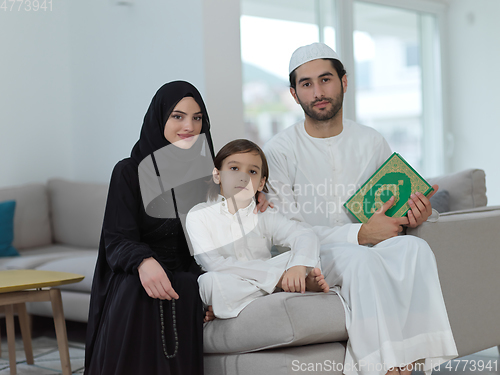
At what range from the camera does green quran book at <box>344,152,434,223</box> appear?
2104 mm

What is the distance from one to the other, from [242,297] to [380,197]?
75cm

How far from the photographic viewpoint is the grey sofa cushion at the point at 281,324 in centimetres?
169

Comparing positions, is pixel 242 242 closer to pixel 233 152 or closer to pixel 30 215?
pixel 233 152

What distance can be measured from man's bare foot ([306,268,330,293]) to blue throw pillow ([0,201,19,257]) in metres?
2.17

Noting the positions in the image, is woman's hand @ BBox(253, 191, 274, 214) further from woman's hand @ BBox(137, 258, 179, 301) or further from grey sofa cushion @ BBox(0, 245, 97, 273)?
grey sofa cushion @ BBox(0, 245, 97, 273)

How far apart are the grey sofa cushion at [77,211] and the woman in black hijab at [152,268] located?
149 centimetres

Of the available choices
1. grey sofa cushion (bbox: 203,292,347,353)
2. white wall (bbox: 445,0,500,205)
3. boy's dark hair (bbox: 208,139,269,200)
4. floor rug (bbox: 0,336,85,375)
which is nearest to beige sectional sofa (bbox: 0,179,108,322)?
floor rug (bbox: 0,336,85,375)

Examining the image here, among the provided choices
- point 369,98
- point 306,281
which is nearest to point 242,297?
point 306,281

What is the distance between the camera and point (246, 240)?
2.03m

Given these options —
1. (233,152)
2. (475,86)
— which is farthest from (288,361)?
(475,86)

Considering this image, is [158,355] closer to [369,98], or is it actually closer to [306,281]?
[306,281]

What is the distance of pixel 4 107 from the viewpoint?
3795 millimetres

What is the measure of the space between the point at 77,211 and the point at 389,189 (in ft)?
7.29

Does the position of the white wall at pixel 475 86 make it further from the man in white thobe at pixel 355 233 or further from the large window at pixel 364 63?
the man in white thobe at pixel 355 233
